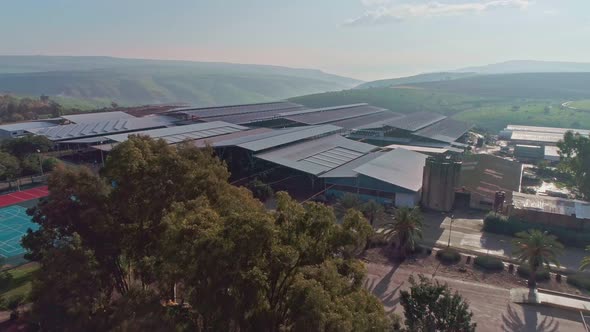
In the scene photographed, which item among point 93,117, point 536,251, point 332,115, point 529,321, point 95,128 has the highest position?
point 93,117

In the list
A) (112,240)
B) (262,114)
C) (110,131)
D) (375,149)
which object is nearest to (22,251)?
(112,240)

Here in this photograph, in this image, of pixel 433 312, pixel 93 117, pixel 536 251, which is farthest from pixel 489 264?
pixel 93 117

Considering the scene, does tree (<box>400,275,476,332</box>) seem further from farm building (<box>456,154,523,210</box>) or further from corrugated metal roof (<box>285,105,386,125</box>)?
corrugated metal roof (<box>285,105,386,125</box>)

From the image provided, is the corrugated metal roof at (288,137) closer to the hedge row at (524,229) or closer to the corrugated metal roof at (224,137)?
the corrugated metal roof at (224,137)

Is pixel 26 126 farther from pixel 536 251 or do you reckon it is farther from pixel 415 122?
pixel 536 251

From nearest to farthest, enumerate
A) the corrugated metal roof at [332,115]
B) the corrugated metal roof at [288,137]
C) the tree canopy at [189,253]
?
the tree canopy at [189,253], the corrugated metal roof at [288,137], the corrugated metal roof at [332,115]

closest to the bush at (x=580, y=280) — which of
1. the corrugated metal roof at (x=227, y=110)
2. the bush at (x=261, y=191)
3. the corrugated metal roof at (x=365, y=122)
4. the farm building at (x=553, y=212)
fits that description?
the farm building at (x=553, y=212)
